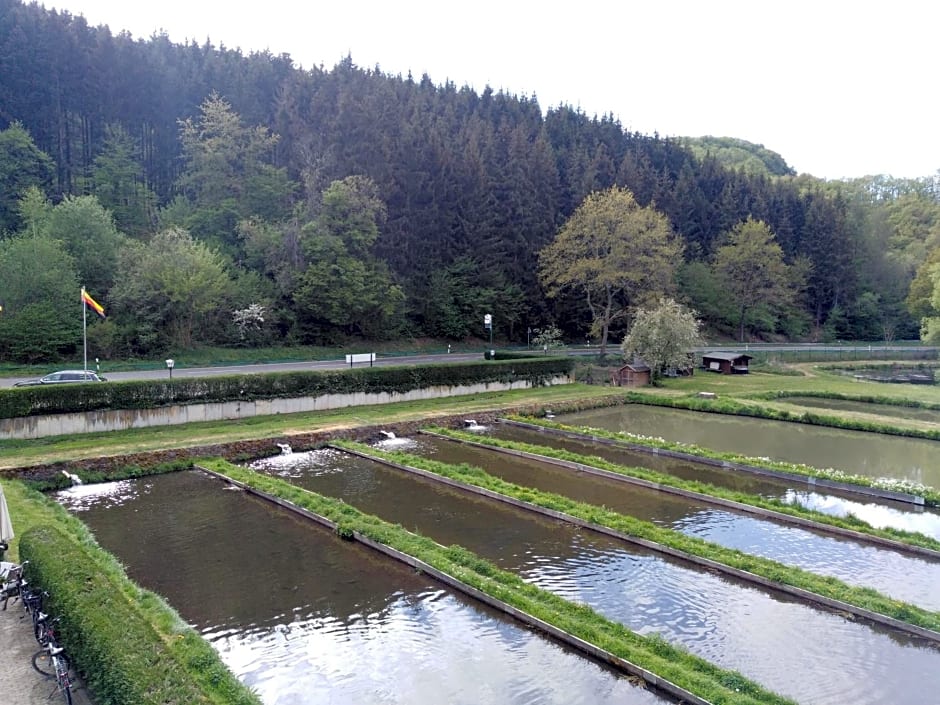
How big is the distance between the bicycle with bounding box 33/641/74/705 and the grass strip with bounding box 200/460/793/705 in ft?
20.6

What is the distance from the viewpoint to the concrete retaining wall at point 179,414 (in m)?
22.0

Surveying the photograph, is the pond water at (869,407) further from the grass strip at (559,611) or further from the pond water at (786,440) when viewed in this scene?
the grass strip at (559,611)

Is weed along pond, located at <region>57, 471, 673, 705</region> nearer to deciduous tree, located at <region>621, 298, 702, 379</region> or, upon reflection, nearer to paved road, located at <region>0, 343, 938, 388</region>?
paved road, located at <region>0, 343, 938, 388</region>

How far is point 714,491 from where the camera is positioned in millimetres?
18625

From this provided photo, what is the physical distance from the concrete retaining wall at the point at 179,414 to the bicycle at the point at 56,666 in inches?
614

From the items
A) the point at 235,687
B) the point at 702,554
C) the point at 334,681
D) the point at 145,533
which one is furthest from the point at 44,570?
the point at 702,554

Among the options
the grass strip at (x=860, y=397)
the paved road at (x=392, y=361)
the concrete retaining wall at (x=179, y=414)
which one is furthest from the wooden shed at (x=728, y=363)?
the concrete retaining wall at (x=179, y=414)

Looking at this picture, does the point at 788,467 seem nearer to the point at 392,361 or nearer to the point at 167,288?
the point at 392,361

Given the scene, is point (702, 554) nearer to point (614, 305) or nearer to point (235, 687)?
point (235, 687)

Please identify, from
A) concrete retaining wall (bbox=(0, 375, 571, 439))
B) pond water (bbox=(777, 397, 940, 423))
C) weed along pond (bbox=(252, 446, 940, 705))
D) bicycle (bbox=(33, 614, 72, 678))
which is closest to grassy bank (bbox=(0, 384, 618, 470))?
concrete retaining wall (bbox=(0, 375, 571, 439))

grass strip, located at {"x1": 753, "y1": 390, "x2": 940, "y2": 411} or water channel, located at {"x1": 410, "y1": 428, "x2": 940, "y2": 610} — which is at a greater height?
grass strip, located at {"x1": 753, "y1": 390, "x2": 940, "y2": 411}

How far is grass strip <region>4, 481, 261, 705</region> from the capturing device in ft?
23.7

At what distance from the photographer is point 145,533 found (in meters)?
15.0

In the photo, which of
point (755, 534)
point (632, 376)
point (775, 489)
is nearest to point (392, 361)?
point (632, 376)
